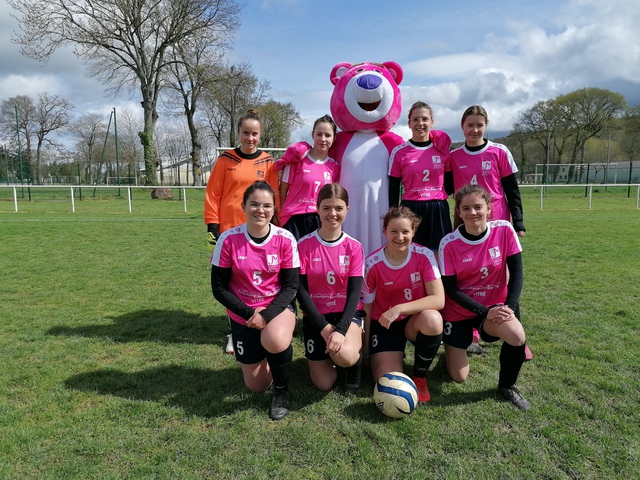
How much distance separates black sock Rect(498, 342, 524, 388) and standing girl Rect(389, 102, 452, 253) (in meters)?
1.22

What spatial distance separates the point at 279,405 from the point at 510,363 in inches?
65.2

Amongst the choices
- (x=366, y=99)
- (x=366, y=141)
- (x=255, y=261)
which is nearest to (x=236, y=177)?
(x=255, y=261)

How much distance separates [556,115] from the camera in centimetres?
4609

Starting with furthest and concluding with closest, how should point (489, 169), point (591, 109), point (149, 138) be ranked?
point (591, 109) < point (149, 138) < point (489, 169)

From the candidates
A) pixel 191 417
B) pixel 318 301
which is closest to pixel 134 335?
pixel 191 417

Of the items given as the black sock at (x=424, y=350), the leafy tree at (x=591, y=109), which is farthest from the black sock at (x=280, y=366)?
the leafy tree at (x=591, y=109)

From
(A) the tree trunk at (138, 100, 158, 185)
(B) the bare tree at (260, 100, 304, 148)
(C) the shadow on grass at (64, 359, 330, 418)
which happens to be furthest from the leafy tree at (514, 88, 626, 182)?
(C) the shadow on grass at (64, 359, 330, 418)

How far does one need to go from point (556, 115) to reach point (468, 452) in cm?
5141

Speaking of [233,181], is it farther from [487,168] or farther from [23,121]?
[23,121]

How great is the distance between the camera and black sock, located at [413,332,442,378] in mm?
3275

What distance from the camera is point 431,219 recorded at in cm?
404

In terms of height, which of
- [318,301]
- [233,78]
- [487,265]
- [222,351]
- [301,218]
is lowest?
[222,351]

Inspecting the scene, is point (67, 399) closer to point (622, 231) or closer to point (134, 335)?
point (134, 335)

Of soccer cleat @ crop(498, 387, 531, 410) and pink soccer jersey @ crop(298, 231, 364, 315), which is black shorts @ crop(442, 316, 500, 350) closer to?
soccer cleat @ crop(498, 387, 531, 410)
